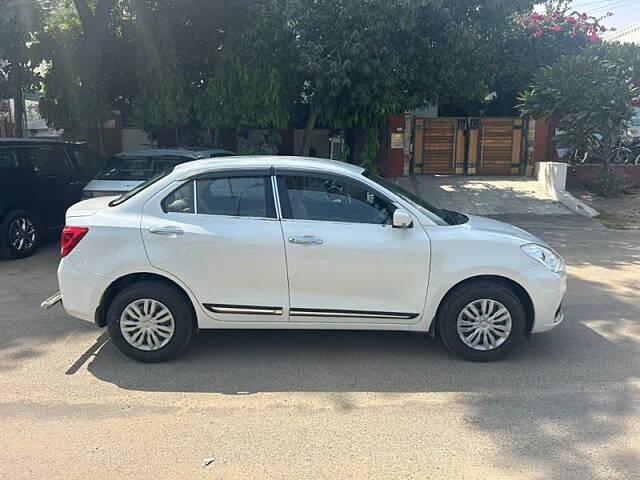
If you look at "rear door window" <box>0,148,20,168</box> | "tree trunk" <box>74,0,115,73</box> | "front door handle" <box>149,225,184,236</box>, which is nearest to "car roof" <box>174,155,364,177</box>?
"front door handle" <box>149,225,184,236</box>

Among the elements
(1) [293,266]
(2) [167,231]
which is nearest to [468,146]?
(1) [293,266]

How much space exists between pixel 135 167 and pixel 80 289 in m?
4.37

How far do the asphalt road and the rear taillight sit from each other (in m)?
0.93

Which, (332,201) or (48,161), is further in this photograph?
(48,161)

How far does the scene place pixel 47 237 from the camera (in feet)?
28.8

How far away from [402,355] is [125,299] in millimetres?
2303

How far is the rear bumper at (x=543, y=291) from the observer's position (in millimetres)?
4191

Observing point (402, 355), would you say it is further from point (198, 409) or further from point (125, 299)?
point (125, 299)

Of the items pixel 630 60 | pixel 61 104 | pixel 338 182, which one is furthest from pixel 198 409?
pixel 630 60

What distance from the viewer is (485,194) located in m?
13.2

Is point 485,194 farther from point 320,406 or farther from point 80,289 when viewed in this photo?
point 80,289

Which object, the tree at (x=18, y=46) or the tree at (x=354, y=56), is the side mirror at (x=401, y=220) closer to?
the tree at (x=354, y=56)

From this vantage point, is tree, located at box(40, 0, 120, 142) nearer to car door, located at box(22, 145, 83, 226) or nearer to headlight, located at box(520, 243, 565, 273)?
car door, located at box(22, 145, 83, 226)

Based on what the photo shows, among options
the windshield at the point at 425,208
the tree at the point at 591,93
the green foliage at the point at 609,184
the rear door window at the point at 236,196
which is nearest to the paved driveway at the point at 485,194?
the green foliage at the point at 609,184
